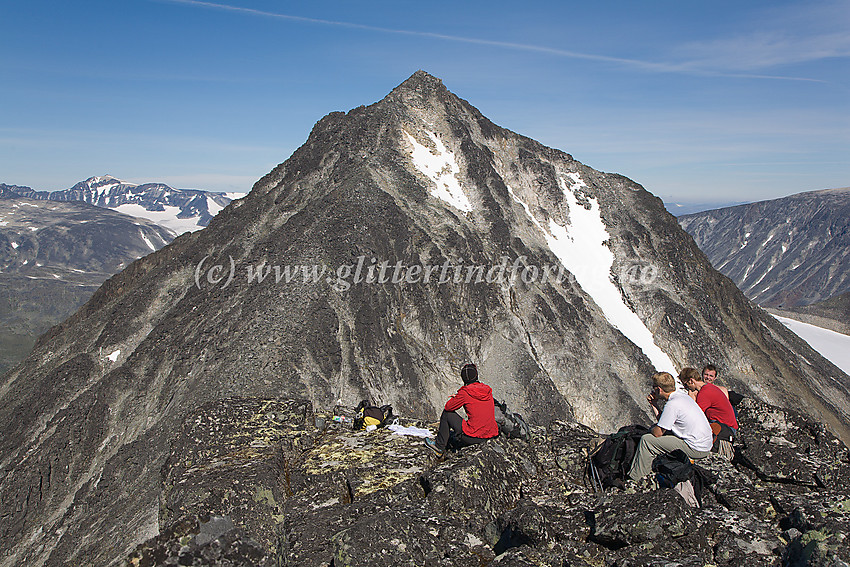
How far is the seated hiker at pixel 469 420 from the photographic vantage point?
472 inches

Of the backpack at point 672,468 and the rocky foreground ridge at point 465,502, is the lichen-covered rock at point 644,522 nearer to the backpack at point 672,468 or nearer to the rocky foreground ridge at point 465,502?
the rocky foreground ridge at point 465,502

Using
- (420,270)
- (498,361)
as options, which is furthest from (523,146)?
(498,361)

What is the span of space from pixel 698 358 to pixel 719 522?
62.5 meters

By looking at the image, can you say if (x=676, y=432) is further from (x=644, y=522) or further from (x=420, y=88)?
(x=420, y=88)

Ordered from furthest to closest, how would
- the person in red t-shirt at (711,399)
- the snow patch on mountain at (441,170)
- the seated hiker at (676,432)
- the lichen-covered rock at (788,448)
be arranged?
the snow patch on mountain at (441,170) < the person in red t-shirt at (711,399) < the lichen-covered rock at (788,448) < the seated hiker at (676,432)

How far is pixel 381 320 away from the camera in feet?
166

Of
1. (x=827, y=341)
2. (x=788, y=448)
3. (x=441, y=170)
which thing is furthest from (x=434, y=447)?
(x=827, y=341)

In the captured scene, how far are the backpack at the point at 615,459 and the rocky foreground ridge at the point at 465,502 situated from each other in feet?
1.62

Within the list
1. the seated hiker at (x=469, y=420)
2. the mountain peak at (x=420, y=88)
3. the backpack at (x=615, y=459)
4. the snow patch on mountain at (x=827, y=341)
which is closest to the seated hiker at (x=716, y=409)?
the backpack at (x=615, y=459)

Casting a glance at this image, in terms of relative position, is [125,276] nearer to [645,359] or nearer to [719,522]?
[645,359]

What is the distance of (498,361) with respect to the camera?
180 feet

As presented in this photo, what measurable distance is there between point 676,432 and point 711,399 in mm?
2558

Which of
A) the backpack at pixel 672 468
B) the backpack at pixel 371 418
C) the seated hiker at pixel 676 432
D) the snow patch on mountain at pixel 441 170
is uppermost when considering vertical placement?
the snow patch on mountain at pixel 441 170

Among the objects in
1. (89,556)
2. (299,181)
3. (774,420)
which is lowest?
(89,556)
